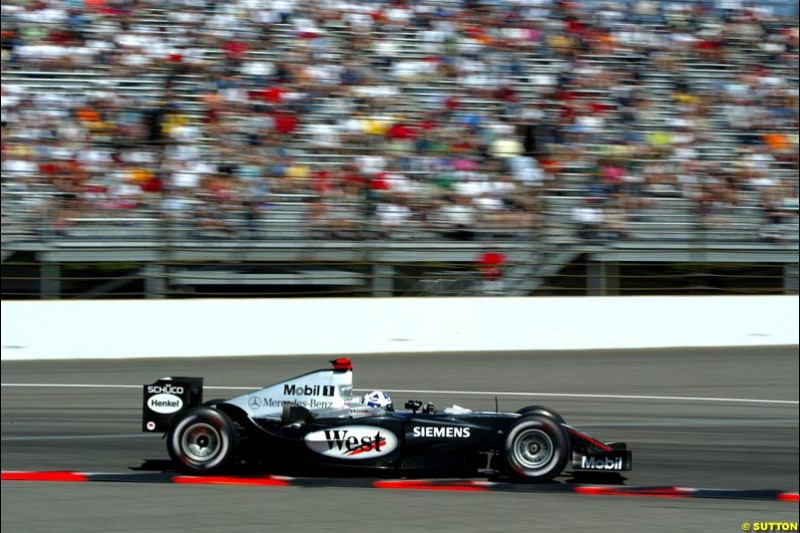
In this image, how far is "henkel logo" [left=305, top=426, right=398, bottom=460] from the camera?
6.32 m

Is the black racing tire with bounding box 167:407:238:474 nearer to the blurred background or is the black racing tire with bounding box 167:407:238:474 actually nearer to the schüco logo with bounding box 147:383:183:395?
the schüco logo with bounding box 147:383:183:395

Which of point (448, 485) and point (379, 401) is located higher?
point (379, 401)

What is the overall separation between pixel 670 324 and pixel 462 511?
7281mm

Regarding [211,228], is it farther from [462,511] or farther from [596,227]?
[462,511]

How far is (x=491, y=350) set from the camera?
1204cm

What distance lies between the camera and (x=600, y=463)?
635 centimetres

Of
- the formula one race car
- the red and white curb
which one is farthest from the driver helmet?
the red and white curb

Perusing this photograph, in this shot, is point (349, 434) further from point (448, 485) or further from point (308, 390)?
point (448, 485)

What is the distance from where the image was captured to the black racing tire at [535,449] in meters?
6.21

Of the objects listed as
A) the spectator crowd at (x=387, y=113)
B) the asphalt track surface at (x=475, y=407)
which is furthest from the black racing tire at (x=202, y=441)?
the spectator crowd at (x=387, y=113)

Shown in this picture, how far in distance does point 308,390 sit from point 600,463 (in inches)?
67.5

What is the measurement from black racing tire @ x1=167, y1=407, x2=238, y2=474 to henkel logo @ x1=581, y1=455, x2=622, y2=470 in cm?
198

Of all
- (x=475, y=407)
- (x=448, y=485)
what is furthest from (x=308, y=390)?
(x=475, y=407)

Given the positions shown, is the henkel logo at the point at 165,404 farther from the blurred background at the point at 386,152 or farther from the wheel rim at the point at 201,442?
the blurred background at the point at 386,152
